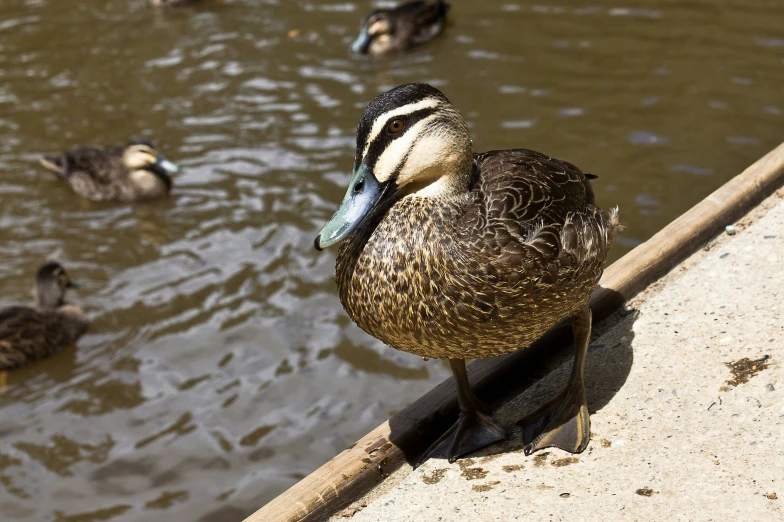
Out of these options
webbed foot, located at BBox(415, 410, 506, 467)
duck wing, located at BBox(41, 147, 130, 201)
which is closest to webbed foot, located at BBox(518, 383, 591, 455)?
webbed foot, located at BBox(415, 410, 506, 467)

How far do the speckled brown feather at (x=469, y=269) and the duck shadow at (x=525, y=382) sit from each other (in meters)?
0.51

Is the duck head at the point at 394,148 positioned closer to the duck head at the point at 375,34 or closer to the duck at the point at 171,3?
the duck head at the point at 375,34

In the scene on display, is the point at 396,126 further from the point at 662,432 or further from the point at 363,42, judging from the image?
the point at 363,42

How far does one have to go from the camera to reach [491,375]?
14.1 ft

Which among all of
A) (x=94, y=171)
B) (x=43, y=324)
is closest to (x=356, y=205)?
(x=43, y=324)

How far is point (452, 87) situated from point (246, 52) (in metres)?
2.68

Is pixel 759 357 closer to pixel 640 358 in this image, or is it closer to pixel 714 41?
pixel 640 358

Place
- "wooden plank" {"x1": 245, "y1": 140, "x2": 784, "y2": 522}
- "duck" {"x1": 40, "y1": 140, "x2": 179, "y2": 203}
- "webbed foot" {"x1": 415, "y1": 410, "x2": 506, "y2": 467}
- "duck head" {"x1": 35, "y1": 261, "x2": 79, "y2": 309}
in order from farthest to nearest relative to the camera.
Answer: "duck" {"x1": 40, "y1": 140, "x2": 179, "y2": 203}, "duck head" {"x1": 35, "y1": 261, "x2": 79, "y2": 309}, "webbed foot" {"x1": 415, "y1": 410, "x2": 506, "y2": 467}, "wooden plank" {"x1": 245, "y1": 140, "x2": 784, "y2": 522}

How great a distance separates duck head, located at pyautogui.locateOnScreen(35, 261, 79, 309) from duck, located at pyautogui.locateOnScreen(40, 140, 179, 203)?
1.43m

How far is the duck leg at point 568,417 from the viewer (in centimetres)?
374

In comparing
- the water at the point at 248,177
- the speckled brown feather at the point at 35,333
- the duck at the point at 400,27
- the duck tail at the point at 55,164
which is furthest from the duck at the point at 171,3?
the speckled brown feather at the point at 35,333

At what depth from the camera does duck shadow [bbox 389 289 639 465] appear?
4016 millimetres

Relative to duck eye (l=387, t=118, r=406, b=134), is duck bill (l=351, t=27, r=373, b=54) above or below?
below

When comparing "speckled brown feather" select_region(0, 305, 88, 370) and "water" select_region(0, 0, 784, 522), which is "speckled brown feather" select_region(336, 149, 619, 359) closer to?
"water" select_region(0, 0, 784, 522)
